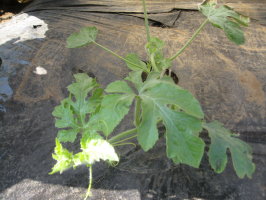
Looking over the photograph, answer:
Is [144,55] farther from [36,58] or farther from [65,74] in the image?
[36,58]

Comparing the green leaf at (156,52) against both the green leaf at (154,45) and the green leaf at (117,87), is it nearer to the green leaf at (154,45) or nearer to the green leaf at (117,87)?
the green leaf at (154,45)

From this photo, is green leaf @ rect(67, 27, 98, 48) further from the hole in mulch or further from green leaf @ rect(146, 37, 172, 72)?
the hole in mulch

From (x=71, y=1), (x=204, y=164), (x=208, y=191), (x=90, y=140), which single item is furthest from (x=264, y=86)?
(x=71, y=1)

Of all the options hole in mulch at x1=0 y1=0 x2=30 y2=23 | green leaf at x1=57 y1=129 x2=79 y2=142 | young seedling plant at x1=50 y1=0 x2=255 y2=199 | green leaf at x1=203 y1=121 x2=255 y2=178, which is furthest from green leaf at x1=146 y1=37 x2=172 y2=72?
hole in mulch at x1=0 y1=0 x2=30 y2=23

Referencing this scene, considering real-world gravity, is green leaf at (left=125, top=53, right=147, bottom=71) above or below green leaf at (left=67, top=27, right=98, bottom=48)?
below

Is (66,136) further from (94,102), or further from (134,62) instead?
(134,62)

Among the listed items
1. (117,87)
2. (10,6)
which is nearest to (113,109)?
(117,87)

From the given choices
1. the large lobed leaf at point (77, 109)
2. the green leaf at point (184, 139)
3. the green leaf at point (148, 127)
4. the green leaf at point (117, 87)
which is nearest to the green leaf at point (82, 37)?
the large lobed leaf at point (77, 109)

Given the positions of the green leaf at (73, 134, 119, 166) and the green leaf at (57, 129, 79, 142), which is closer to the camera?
the green leaf at (73, 134, 119, 166)
